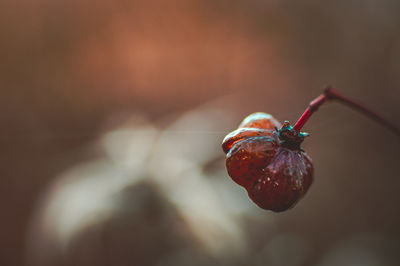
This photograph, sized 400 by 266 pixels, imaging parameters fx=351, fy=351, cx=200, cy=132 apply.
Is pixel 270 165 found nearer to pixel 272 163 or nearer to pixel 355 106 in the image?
pixel 272 163

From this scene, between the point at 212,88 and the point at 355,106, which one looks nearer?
the point at 355,106

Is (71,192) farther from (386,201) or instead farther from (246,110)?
(386,201)

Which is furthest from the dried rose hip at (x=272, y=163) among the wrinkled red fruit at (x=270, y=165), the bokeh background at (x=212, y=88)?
the bokeh background at (x=212, y=88)

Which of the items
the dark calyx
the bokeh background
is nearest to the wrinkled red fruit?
the dark calyx

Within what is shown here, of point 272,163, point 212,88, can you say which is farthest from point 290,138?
point 212,88

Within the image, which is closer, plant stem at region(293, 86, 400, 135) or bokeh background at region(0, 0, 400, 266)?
plant stem at region(293, 86, 400, 135)

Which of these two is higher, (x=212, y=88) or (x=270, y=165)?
(x=212, y=88)

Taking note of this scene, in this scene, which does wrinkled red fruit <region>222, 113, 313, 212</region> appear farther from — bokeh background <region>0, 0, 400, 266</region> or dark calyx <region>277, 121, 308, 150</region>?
bokeh background <region>0, 0, 400, 266</region>
